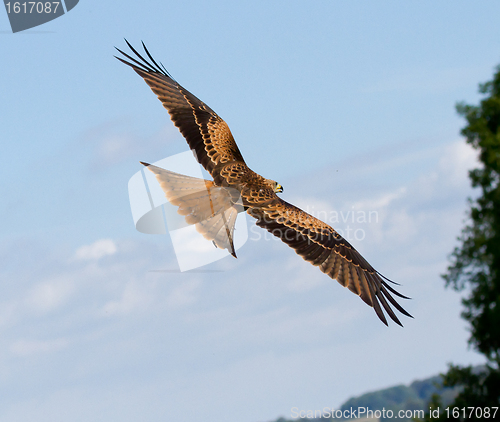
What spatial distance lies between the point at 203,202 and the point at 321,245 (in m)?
2.36

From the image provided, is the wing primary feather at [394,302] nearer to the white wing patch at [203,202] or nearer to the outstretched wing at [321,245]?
the outstretched wing at [321,245]

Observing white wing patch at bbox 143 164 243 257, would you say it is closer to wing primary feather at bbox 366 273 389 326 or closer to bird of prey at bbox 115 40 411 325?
bird of prey at bbox 115 40 411 325

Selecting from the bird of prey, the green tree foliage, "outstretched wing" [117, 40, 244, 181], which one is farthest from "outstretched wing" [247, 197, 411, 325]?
the green tree foliage

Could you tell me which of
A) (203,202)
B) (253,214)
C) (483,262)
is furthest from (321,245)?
(483,262)

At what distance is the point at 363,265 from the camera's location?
10.5 metres

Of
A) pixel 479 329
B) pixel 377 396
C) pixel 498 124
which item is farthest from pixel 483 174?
pixel 377 396

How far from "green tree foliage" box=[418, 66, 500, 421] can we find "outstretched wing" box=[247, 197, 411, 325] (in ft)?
22.6

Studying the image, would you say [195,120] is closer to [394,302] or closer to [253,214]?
[253,214]

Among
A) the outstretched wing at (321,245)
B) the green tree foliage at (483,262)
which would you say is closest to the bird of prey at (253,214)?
the outstretched wing at (321,245)

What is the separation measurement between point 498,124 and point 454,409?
8.55 m

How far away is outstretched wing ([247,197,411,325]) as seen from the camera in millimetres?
10273

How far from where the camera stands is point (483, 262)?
56.2 feet

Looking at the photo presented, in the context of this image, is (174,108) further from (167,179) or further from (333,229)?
(333,229)

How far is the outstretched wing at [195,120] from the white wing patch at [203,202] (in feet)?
1.44
